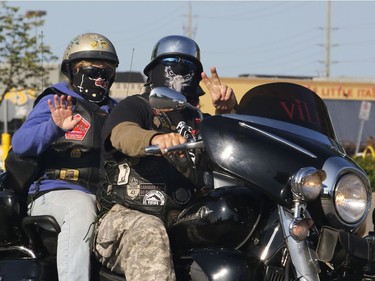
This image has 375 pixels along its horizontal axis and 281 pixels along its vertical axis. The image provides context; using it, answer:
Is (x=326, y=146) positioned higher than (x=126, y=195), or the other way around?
(x=326, y=146)

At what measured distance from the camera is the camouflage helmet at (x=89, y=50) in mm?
5535

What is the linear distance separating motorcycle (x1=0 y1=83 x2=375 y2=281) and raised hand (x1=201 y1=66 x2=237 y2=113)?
496mm

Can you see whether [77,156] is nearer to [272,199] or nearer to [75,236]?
[75,236]

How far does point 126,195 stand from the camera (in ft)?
14.5

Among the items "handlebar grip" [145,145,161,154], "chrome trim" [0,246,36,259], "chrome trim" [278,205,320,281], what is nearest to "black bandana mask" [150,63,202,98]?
"handlebar grip" [145,145,161,154]

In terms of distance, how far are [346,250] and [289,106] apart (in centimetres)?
89

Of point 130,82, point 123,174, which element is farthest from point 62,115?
point 130,82

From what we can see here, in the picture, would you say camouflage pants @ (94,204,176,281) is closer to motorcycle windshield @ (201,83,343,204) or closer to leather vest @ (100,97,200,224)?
leather vest @ (100,97,200,224)

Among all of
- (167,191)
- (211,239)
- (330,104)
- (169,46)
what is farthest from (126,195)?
(330,104)

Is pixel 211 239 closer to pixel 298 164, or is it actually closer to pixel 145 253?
pixel 145 253

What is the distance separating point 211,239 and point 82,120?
5.27 feet

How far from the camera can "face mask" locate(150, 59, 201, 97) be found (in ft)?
15.5

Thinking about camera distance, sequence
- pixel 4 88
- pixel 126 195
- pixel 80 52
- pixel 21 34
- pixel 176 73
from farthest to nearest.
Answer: pixel 4 88 < pixel 21 34 < pixel 80 52 < pixel 176 73 < pixel 126 195

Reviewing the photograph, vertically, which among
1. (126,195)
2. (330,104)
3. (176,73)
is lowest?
(330,104)
